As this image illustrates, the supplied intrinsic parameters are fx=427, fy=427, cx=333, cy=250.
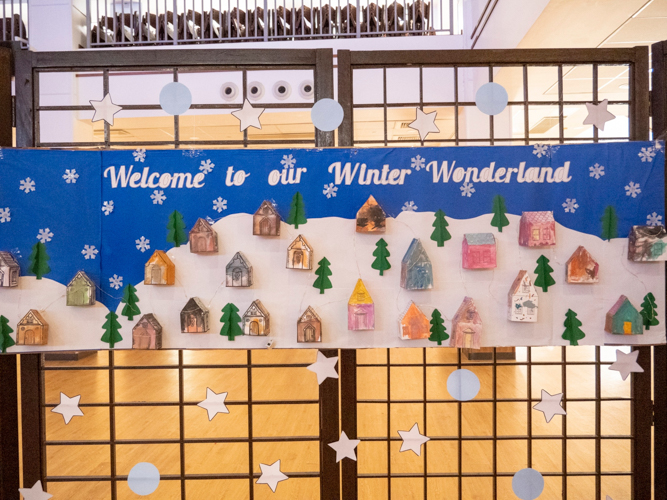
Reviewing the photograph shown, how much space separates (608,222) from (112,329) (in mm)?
2586

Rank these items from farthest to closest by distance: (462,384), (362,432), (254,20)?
(254,20) < (362,432) < (462,384)

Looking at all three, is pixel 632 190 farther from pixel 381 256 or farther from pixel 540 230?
pixel 381 256

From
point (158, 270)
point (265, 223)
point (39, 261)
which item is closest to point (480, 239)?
point (265, 223)

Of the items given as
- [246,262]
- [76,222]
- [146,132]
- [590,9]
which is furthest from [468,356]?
[146,132]

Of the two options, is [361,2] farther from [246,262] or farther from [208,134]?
[246,262]

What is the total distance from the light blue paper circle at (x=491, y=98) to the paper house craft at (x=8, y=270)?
2515 mm

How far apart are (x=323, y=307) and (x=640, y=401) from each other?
1.76m

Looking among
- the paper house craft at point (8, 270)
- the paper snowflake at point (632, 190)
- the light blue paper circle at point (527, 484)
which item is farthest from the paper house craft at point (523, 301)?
the paper house craft at point (8, 270)

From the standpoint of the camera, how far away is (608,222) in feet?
7.17

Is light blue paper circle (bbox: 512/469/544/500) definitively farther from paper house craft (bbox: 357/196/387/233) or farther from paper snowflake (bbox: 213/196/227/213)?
paper snowflake (bbox: 213/196/227/213)

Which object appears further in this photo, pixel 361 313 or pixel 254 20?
pixel 254 20

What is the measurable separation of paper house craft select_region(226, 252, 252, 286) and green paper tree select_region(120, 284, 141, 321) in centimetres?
48

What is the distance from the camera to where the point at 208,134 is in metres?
7.81

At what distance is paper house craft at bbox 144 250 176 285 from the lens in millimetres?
2112
